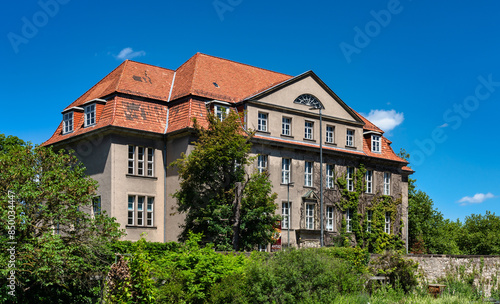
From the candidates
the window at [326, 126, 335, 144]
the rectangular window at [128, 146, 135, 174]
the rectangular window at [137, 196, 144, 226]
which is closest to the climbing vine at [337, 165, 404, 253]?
the window at [326, 126, 335, 144]

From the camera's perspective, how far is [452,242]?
240 ft

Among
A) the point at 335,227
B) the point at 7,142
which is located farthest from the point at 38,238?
the point at 7,142

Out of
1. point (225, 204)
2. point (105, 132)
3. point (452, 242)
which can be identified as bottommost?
point (452, 242)

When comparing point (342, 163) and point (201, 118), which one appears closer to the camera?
point (201, 118)

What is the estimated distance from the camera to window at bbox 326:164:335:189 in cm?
4441

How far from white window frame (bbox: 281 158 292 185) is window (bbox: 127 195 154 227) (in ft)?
29.2

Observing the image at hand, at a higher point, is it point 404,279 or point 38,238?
point 38,238

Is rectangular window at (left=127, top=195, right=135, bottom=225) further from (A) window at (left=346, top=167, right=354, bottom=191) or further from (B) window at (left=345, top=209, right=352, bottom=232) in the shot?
(A) window at (left=346, top=167, right=354, bottom=191)

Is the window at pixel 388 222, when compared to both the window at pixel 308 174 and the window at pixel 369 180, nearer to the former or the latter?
the window at pixel 369 180

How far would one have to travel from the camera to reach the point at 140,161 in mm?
38156

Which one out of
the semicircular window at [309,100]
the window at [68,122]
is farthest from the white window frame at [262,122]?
the window at [68,122]

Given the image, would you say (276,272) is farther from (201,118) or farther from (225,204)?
(201,118)

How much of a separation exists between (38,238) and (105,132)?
52.8 ft

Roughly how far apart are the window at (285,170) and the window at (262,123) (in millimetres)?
2516
